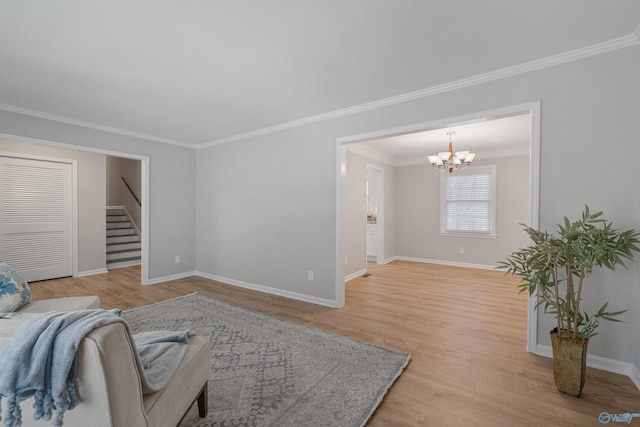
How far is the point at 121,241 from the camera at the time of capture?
22.2 ft

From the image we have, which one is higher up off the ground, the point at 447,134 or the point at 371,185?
the point at 447,134

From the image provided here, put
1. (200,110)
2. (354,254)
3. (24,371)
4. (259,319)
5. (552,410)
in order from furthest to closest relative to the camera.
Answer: (354,254), (200,110), (259,319), (552,410), (24,371)

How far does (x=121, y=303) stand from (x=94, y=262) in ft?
8.04

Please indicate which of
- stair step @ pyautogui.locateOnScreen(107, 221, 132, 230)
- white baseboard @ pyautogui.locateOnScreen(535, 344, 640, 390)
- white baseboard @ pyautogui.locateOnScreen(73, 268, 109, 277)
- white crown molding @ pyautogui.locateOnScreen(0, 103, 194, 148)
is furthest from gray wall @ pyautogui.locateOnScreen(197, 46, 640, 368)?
stair step @ pyautogui.locateOnScreen(107, 221, 132, 230)

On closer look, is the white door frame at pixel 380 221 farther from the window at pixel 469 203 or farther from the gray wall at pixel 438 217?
the window at pixel 469 203

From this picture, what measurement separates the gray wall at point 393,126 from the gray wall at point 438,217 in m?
3.86

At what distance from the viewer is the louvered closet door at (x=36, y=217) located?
466 cm

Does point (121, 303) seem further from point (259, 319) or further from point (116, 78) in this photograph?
point (116, 78)

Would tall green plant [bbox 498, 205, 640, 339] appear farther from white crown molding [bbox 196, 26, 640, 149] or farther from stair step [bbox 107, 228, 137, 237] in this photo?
stair step [bbox 107, 228, 137, 237]

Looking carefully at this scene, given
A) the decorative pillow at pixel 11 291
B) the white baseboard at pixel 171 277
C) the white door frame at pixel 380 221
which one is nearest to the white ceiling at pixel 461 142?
the white door frame at pixel 380 221

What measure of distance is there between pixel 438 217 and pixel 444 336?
4.23m

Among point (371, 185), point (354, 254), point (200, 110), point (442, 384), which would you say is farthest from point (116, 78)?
point (371, 185)

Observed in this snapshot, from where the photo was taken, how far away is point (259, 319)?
10.8 feet

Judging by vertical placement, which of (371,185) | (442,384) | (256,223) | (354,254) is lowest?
(442,384)
